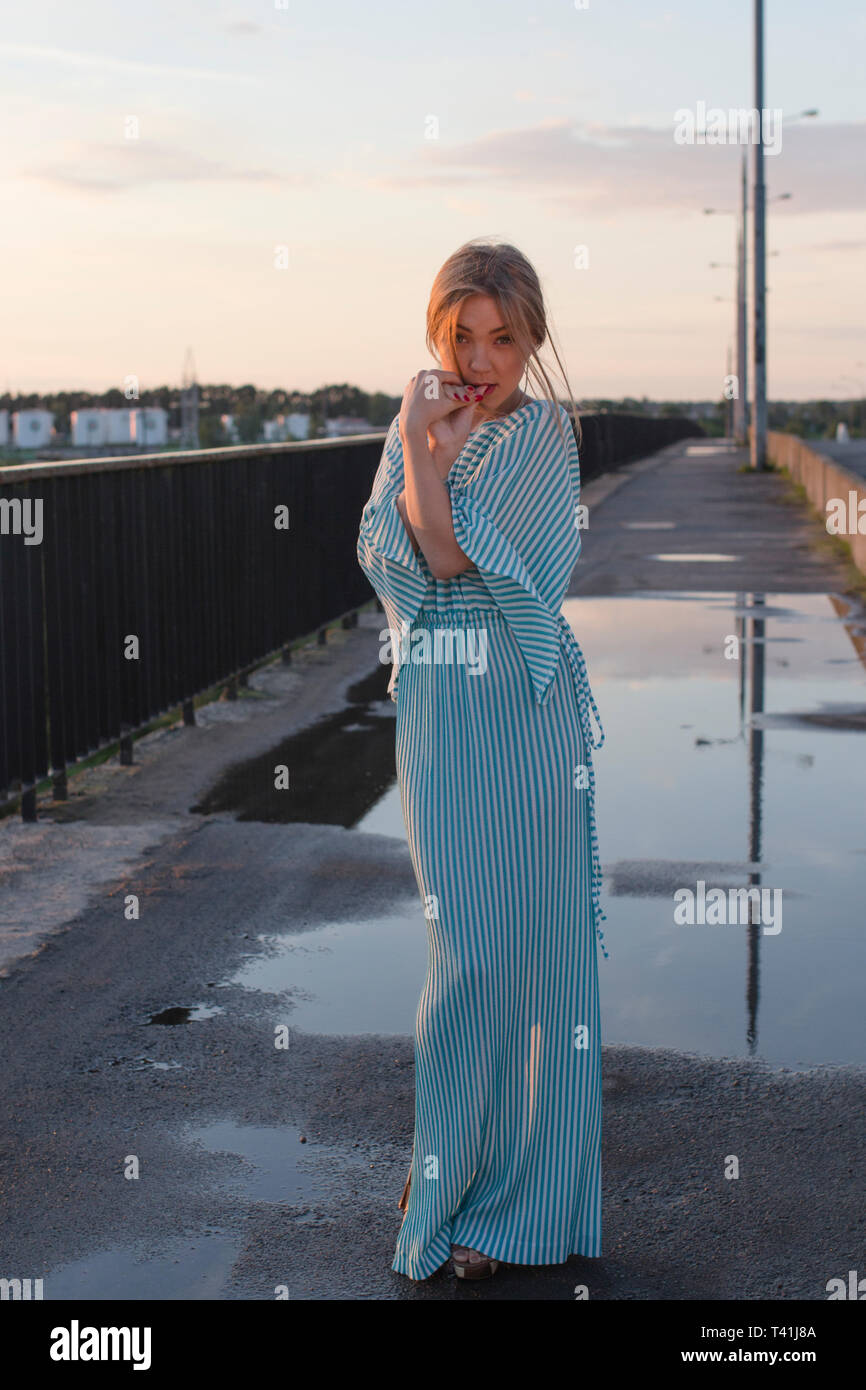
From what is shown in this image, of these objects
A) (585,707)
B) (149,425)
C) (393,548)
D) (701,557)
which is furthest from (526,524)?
(149,425)

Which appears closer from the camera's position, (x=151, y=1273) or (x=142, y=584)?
(x=151, y=1273)

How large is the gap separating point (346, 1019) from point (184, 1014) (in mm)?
478

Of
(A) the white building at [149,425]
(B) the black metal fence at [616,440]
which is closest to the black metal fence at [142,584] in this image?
(B) the black metal fence at [616,440]

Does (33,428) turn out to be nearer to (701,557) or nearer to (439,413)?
(701,557)

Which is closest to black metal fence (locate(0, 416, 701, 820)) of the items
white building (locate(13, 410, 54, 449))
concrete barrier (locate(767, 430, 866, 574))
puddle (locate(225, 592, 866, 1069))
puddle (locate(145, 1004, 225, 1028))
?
puddle (locate(225, 592, 866, 1069))

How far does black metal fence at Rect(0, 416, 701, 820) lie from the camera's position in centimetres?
708

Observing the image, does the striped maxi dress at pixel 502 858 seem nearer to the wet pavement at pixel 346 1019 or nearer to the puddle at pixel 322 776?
the wet pavement at pixel 346 1019

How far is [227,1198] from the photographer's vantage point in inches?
154

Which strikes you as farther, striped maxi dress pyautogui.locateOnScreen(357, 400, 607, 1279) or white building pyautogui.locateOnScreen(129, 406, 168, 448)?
white building pyautogui.locateOnScreen(129, 406, 168, 448)

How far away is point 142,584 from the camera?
8.49 meters

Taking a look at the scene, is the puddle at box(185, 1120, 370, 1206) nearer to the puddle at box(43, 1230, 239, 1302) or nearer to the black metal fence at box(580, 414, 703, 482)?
the puddle at box(43, 1230, 239, 1302)

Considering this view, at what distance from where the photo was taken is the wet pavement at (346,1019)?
369cm

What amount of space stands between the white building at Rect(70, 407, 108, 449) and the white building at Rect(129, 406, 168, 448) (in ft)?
17.0

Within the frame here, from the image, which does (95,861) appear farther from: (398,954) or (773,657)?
(773,657)
